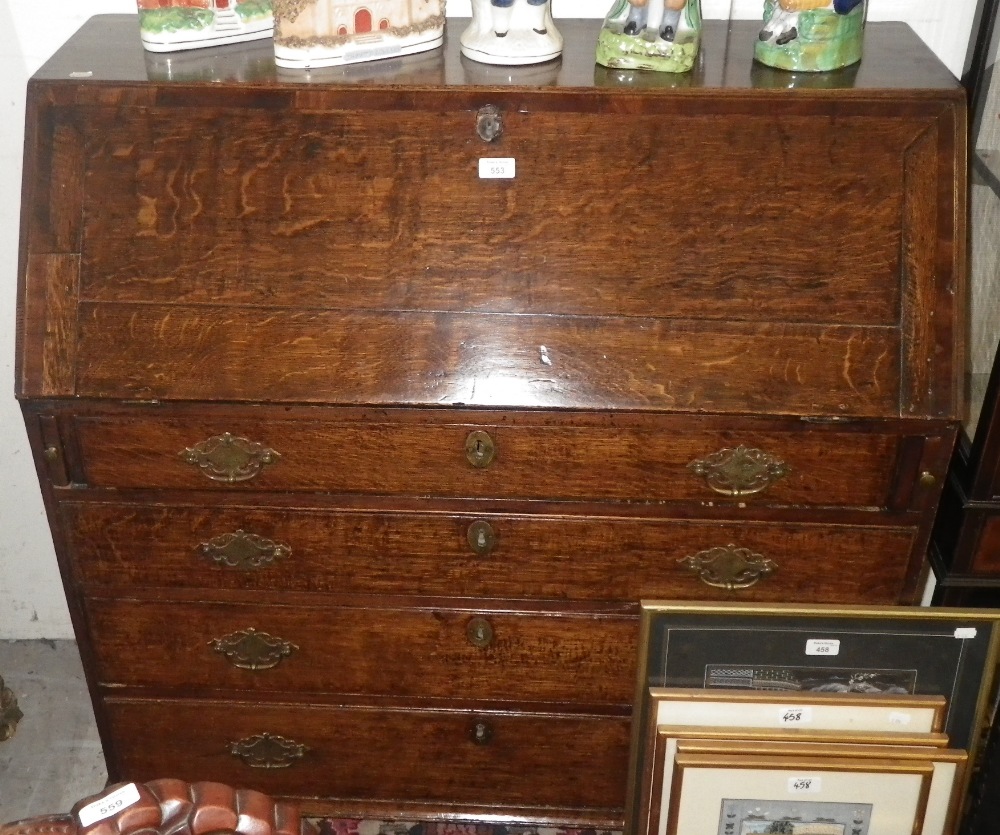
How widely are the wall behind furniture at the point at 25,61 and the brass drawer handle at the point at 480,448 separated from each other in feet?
2.73

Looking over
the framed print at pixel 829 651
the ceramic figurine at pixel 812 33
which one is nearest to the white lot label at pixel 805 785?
the framed print at pixel 829 651

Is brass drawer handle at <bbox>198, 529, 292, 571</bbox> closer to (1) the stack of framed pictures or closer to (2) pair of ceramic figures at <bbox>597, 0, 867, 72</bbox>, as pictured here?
(1) the stack of framed pictures

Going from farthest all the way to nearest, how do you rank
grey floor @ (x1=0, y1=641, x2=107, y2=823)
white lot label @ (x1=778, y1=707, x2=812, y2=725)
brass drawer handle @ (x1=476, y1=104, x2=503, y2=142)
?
grey floor @ (x1=0, y1=641, x2=107, y2=823) < white lot label @ (x1=778, y1=707, x2=812, y2=725) < brass drawer handle @ (x1=476, y1=104, x2=503, y2=142)

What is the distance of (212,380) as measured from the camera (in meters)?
1.49

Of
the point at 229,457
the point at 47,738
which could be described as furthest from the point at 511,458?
the point at 47,738

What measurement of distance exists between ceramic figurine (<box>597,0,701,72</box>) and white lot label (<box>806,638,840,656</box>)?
3.02ft

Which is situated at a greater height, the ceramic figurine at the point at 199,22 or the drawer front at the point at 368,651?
the ceramic figurine at the point at 199,22

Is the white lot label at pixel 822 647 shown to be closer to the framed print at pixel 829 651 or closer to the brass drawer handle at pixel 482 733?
the framed print at pixel 829 651

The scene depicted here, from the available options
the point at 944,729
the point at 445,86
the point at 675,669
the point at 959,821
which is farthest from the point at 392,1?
the point at 959,821

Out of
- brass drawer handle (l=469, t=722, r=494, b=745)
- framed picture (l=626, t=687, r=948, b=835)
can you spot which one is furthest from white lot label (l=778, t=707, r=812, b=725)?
brass drawer handle (l=469, t=722, r=494, b=745)

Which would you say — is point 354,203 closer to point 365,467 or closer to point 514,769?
point 365,467

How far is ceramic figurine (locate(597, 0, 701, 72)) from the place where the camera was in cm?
150

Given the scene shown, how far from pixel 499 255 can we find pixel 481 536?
434 mm

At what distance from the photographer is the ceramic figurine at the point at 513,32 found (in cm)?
153
